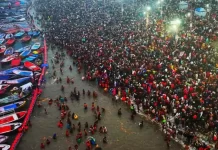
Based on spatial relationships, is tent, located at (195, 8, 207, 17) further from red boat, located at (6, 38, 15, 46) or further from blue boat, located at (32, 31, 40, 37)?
red boat, located at (6, 38, 15, 46)

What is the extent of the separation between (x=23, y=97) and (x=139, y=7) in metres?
31.9

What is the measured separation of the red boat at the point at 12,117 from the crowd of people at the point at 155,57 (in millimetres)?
8245

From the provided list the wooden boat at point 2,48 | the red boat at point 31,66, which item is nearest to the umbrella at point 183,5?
the red boat at point 31,66

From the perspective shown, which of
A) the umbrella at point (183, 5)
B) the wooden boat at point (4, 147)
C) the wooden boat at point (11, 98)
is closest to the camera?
the wooden boat at point (4, 147)

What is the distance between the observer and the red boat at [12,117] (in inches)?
964

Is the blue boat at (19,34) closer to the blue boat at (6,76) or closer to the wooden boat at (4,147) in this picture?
the blue boat at (6,76)

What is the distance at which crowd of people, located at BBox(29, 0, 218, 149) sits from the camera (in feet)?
75.0

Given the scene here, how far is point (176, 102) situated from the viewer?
23406mm

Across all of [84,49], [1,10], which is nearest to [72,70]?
[84,49]

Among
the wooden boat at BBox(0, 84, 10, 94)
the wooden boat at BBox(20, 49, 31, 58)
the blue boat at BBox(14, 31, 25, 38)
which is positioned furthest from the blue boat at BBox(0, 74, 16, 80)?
the blue boat at BBox(14, 31, 25, 38)

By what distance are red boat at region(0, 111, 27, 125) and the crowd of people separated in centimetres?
825

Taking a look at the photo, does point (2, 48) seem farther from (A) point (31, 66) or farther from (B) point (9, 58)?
(A) point (31, 66)

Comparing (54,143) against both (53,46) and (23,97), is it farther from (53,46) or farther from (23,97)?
(53,46)

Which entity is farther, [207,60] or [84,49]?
[84,49]
